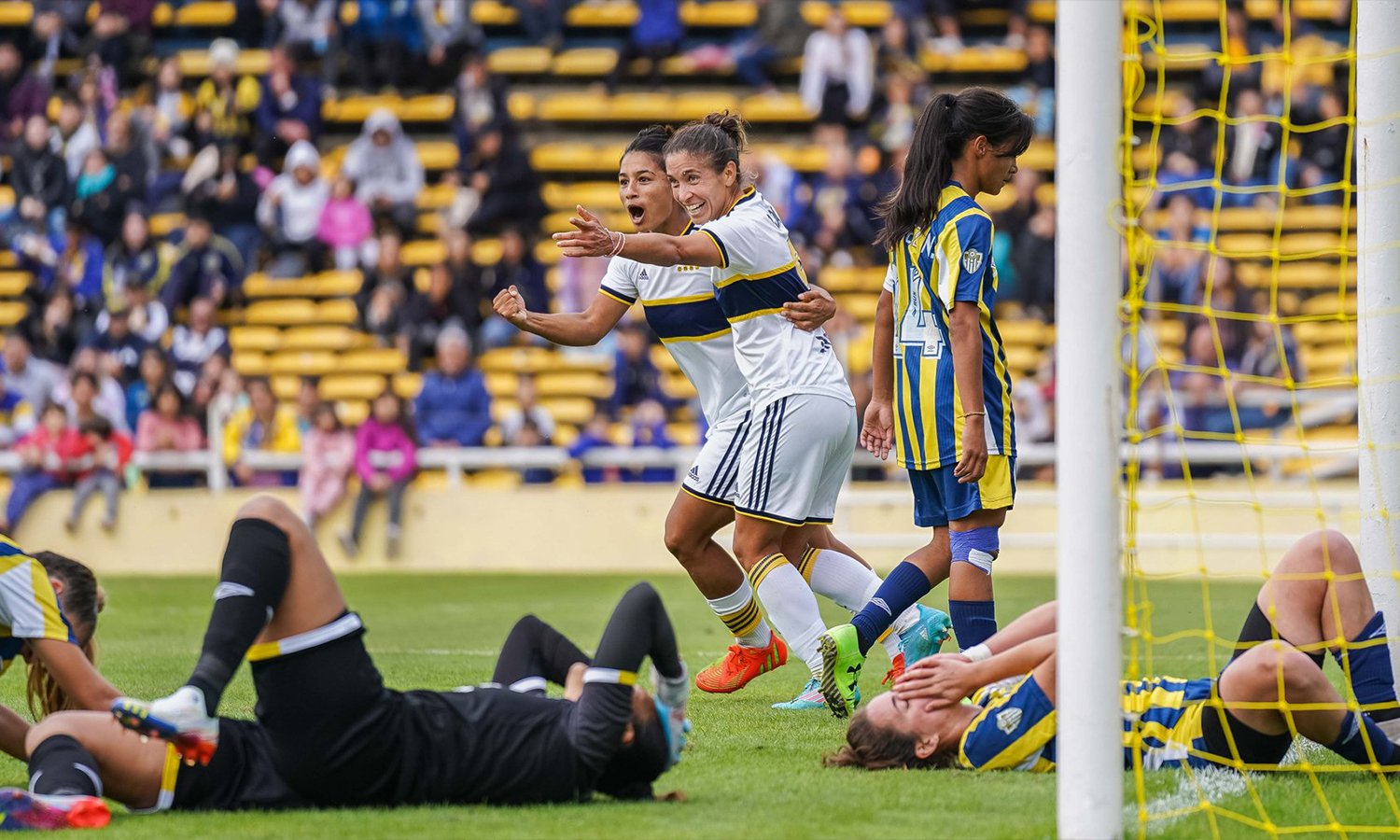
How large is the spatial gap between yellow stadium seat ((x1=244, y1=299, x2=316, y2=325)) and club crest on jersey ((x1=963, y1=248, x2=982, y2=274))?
48.7 ft

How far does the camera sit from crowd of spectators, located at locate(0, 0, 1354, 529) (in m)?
17.1

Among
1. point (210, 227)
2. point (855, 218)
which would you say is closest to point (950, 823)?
point (855, 218)

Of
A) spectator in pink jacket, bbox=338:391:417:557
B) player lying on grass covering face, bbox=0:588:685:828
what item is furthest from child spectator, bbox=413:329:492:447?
player lying on grass covering face, bbox=0:588:685:828

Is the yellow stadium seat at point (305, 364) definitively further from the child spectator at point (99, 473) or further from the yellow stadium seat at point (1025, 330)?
the yellow stadium seat at point (1025, 330)

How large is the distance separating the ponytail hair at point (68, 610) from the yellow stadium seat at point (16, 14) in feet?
64.0

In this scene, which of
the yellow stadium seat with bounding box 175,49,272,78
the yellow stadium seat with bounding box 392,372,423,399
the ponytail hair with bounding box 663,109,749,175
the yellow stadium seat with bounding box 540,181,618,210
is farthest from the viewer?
the yellow stadium seat with bounding box 175,49,272,78

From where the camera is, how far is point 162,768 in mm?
4750

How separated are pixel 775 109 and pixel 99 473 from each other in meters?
8.94

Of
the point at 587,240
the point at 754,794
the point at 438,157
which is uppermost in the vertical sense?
the point at 438,157

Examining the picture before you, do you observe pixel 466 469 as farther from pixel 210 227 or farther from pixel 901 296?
pixel 901 296

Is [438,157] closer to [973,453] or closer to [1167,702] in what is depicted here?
[973,453]

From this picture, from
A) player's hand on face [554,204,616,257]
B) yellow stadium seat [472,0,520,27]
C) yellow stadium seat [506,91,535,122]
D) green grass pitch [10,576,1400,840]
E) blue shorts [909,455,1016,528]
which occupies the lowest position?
green grass pitch [10,576,1400,840]

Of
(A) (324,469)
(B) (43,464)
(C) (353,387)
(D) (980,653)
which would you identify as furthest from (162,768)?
(C) (353,387)

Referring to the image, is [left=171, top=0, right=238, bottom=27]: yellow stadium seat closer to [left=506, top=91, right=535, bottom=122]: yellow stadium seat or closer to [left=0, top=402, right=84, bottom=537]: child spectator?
[left=506, top=91, right=535, bottom=122]: yellow stadium seat
